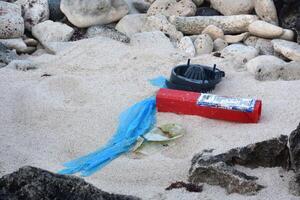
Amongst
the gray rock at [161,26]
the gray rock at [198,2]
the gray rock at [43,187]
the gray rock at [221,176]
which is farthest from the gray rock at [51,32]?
the gray rock at [43,187]

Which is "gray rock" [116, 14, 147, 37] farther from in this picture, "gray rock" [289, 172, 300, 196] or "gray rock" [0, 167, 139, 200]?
"gray rock" [0, 167, 139, 200]

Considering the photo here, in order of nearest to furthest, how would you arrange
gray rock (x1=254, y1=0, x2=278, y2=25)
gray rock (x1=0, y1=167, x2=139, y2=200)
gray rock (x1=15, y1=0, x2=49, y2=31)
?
gray rock (x1=0, y1=167, x2=139, y2=200), gray rock (x1=254, y1=0, x2=278, y2=25), gray rock (x1=15, y1=0, x2=49, y2=31)

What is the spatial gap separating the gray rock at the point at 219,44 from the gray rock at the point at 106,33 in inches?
39.3

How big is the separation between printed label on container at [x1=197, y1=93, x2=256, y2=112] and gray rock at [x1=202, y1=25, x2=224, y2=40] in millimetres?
2086

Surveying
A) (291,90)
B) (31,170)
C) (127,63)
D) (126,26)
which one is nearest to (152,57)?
(127,63)

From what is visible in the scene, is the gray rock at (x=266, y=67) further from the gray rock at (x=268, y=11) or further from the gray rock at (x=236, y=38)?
the gray rock at (x=268, y=11)

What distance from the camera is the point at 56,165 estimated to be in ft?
13.6

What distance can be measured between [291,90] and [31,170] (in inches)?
125

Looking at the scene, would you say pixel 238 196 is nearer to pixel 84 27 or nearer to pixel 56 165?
pixel 56 165

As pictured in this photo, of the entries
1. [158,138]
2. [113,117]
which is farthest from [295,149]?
[113,117]

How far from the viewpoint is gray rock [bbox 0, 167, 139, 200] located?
246 centimetres

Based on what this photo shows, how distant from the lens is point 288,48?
627cm

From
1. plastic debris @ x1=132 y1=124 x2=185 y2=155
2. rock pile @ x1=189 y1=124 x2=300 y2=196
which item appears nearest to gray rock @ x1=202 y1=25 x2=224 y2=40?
plastic debris @ x1=132 y1=124 x2=185 y2=155

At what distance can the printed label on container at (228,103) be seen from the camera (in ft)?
15.5
